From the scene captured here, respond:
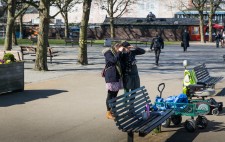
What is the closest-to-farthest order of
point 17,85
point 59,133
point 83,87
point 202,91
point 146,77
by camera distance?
point 59,133, point 202,91, point 17,85, point 83,87, point 146,77

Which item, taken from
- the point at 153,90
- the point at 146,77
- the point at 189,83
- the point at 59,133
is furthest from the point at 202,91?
the point at 146,77

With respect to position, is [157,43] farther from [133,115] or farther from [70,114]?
[133,115]

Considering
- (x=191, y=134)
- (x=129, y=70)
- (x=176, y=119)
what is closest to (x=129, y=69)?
(x=129, y=70)

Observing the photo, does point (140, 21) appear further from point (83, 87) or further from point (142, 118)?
point (142, 118)

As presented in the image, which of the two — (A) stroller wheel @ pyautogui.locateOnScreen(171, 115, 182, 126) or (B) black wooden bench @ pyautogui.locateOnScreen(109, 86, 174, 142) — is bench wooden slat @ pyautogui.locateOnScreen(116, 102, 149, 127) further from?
(A) stroller wheel @ pyautogui.locateOnScreen(171, 115, 182, 126)

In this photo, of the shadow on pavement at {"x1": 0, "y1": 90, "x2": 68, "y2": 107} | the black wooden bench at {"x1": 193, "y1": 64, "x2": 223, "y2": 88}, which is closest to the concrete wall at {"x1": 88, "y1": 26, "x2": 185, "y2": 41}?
the shadow on pavement at {"x1": 0, "y1": 90, "x2": 68, "y2": 107}

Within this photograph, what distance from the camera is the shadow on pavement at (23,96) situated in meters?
12.0

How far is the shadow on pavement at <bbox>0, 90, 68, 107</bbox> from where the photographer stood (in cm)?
1202

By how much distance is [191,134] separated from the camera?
Result: 8.73m

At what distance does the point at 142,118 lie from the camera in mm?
8055

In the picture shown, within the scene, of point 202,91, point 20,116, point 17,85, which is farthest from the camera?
point 17,85

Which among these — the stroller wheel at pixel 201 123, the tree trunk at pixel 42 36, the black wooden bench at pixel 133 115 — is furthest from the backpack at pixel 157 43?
the black wooden bench at pixel 133 115

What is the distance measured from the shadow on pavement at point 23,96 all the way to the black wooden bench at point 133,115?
4.54 meters

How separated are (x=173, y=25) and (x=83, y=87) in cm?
5222
